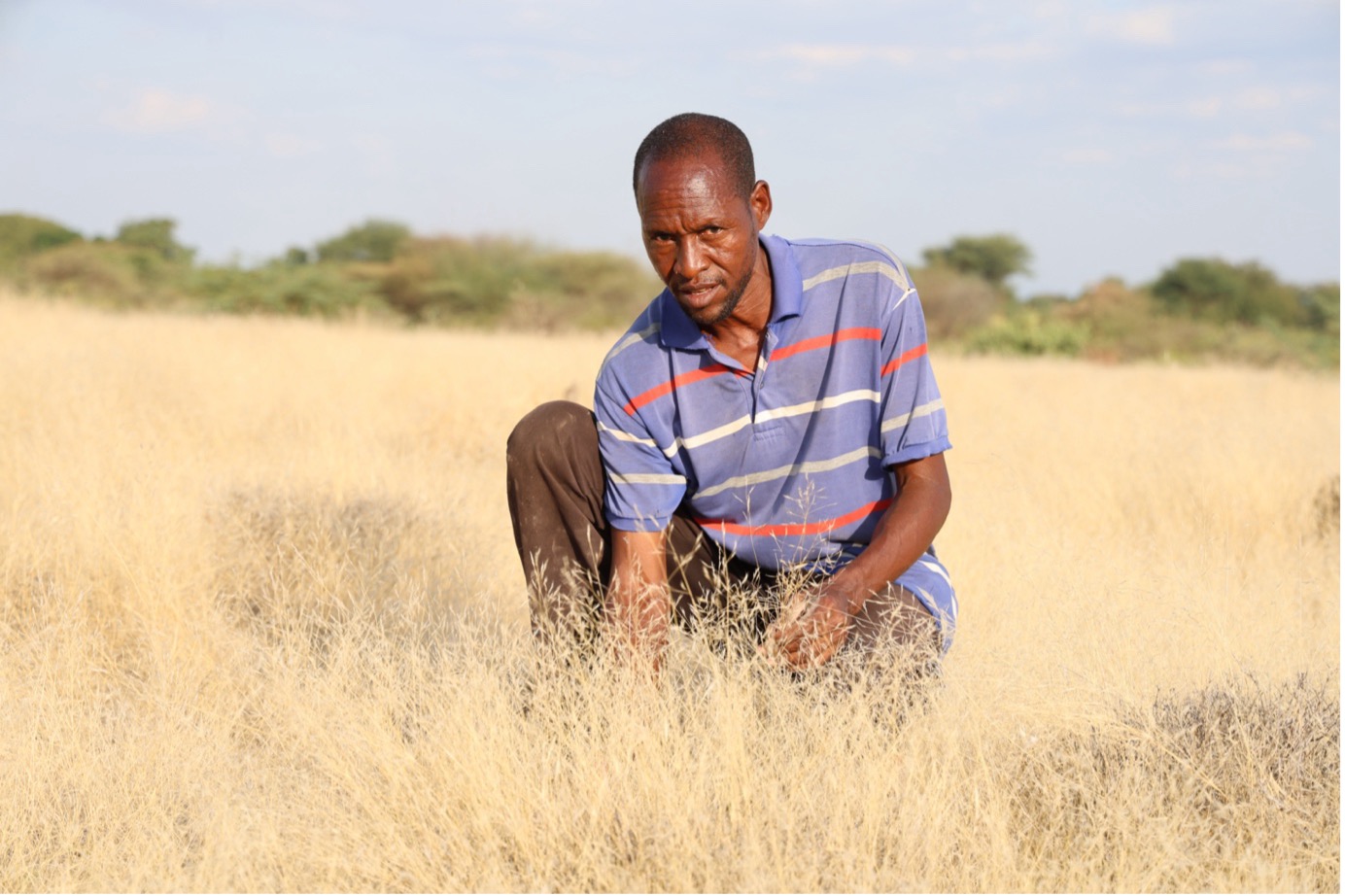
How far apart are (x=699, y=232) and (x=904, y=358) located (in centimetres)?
54

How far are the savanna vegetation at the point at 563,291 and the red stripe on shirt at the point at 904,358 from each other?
45.1ft

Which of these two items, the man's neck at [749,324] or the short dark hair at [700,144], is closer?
the short dark hair at [700,144]

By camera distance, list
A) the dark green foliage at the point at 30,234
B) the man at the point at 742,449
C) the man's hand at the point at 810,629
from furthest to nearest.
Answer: the dark green foliage at the point at 30,234 → the man at the point at 742,449 → the man's hand at the point at 810,629

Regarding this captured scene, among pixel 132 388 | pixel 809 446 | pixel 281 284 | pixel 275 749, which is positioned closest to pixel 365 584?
pixel 275 749

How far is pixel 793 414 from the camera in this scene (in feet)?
9.36

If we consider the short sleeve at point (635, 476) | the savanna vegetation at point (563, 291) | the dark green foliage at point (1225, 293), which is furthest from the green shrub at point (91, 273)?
the dark green foliage at point (1225, 293)

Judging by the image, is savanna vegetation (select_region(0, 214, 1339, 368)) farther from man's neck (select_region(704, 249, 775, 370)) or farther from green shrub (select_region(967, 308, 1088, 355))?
man's neck (select_region(704, 249, 775, 370))

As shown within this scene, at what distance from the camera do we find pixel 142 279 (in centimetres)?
2288

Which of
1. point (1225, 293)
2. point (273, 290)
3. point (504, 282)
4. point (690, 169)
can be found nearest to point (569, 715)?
point (690, 169)

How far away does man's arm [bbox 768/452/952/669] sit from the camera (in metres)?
2.59

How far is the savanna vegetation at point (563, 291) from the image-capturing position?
69.5 feet

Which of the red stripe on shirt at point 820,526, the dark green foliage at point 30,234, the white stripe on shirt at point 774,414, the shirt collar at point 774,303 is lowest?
the red stripe on shirt at point 820,526

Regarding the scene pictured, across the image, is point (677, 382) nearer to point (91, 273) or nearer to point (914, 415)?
point (914, 415)

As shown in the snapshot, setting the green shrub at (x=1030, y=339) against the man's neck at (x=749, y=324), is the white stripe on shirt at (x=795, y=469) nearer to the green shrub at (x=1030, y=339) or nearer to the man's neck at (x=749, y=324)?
the man's neck at (x=749, y=324)
